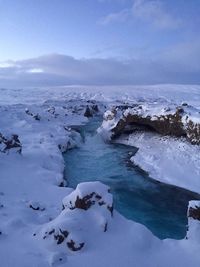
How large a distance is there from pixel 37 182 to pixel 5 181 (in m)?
1.56

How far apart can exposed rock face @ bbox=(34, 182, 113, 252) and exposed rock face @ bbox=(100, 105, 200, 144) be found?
15.0 metres

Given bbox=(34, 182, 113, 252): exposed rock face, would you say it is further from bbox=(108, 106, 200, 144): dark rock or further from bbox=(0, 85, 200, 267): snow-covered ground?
bbox=(108, 106, 200, 144): dark rock

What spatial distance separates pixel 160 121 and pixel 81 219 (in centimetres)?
2051

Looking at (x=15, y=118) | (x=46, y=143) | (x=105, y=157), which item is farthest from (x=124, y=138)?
(x=15, y=118)

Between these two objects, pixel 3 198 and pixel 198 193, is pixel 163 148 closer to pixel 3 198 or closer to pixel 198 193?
pixel 198 193

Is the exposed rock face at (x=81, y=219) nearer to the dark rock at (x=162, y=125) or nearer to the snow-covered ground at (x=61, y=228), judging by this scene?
the snow-covered ground at (x=61, y=228)

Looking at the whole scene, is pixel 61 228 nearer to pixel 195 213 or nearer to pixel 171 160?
pixel 195 213

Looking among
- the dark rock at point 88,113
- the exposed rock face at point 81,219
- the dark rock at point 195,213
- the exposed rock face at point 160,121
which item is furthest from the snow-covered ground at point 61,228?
the dark rock at point 88,113

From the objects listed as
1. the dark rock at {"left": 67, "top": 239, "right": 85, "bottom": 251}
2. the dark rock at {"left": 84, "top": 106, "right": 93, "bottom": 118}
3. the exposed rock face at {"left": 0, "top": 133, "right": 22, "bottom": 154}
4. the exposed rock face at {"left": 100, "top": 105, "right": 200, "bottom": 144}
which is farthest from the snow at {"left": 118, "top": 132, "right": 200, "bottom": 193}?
the dark rock at {"left": 84, "top": 106, "right": 93, "bottom": 118}

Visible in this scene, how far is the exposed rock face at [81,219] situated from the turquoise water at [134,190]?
16.8ft

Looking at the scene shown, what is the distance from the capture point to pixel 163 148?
2658cm

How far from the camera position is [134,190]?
20422mm

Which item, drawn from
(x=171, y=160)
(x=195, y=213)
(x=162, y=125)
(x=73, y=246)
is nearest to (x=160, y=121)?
(x=162, y=125)

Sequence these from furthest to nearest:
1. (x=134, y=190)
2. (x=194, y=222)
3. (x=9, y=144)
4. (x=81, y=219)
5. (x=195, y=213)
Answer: (x=9, y=144), (x=134, y=190), (x=195, y=213), (x=194, y=222), (x=81, y=219)
